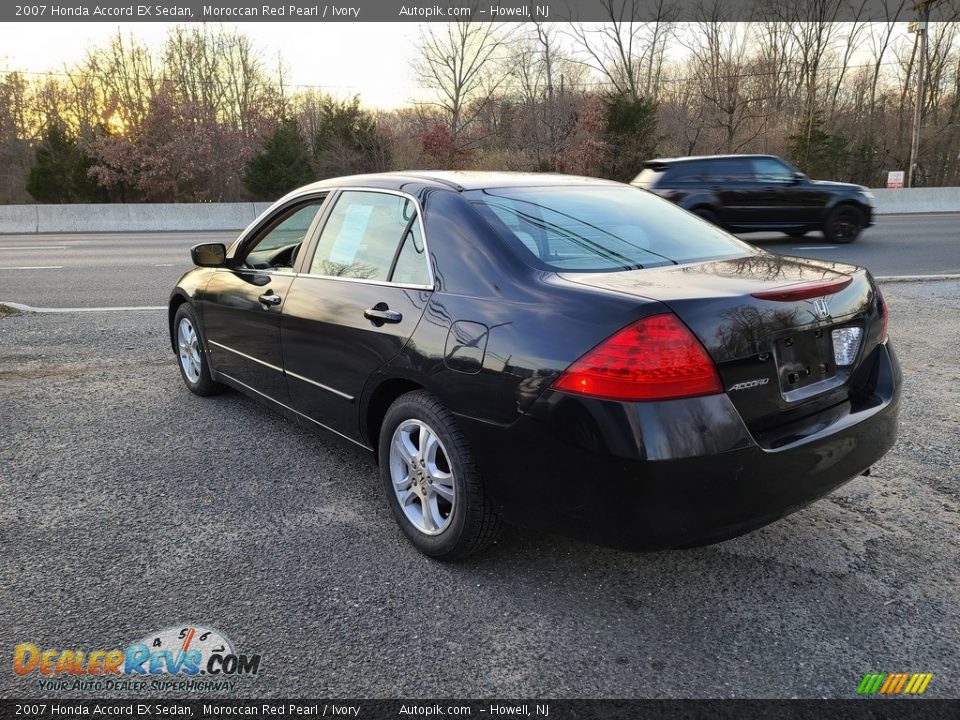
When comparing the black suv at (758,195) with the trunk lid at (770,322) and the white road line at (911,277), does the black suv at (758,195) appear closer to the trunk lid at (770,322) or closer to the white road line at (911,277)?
the white road line at (911,277)

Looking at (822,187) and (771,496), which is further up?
(822,187)

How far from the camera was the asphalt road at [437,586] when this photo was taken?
2.24m

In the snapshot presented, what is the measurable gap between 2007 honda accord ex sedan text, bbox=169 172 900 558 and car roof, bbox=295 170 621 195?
21 millimetres

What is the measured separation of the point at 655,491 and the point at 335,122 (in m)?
33.4

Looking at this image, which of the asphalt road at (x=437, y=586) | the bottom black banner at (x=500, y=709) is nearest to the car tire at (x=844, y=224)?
the asphalt road at (x=437, y=586)

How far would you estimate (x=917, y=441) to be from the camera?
13.1 ft

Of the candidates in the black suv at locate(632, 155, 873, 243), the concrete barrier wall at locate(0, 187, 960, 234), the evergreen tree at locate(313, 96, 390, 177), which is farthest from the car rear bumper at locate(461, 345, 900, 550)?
the evergreen tree at locate(313, 96, 390, 177)

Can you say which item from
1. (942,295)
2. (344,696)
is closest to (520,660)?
(344,696)

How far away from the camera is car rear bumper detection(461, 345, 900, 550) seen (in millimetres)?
2174

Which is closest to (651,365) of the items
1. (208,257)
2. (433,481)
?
(433,481)

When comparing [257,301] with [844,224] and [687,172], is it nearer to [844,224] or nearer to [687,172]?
[687,172]

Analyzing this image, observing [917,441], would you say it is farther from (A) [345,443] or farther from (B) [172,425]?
(B) [172,425]

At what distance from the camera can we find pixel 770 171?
524 inches

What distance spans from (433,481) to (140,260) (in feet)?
41.4
